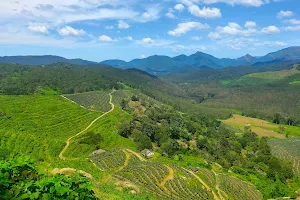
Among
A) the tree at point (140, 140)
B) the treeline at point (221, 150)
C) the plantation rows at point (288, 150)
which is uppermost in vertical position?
the tree at point (140, 140)

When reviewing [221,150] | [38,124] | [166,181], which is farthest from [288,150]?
[38,124]

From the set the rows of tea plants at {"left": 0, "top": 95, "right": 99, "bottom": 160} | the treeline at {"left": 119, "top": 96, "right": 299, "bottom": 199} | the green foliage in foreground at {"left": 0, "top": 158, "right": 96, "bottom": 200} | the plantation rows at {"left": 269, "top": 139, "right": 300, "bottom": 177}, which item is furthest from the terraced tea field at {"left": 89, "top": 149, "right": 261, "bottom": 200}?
the plantation rows at {"left": 269, "top": 139, "right": 300, "bottom": 177}

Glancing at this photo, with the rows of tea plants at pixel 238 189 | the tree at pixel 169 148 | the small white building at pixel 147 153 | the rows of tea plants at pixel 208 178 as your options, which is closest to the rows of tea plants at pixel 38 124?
the small white building at pixel 147 153

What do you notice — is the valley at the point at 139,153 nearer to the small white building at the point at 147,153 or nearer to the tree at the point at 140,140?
the tree at the point at 140,140

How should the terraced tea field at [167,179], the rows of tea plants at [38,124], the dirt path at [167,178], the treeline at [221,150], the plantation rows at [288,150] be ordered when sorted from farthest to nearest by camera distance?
the plantation rows at [288,150]
the treeline at [221,150]
the rows of tea plants at [38,124]
the dirt path at [167,178]
the terraced tea field at [167,179]

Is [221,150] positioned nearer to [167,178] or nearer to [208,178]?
[208,178]

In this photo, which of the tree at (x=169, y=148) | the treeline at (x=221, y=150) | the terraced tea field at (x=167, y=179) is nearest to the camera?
the terraced tea field at (x=167, y=179)

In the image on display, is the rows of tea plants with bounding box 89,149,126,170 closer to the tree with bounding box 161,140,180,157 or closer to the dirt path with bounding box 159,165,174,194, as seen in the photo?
the dirt path with bounding box 159,165,174,194
